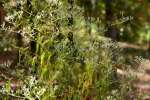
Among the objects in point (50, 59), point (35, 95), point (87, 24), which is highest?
point (87, 24)

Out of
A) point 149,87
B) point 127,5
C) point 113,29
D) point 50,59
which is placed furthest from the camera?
point 127,5

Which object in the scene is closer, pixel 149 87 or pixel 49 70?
pixel 49 70

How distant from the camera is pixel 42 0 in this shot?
6488 millimetres

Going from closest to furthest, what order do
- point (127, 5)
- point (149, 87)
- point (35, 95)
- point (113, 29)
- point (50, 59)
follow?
point (35, 95)
point (50, 59)
point (113, 29)
point (149, 87)
point (127, 5)

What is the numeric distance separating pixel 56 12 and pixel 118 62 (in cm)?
119

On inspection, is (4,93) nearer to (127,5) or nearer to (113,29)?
(113,29)

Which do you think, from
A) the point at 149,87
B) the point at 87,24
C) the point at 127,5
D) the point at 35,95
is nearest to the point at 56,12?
the point at 87,24

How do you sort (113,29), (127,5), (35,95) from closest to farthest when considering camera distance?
(35,95)
(113,29)
(127,5)

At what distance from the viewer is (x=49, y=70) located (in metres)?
6.12

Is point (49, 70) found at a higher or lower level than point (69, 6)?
lower

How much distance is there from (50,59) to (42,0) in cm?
84

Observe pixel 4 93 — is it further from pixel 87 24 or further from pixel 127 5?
pixel 127 5

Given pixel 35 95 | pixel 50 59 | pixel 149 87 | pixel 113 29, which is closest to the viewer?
pixel 35 95

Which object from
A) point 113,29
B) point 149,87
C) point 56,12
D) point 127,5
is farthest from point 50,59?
point 127,5
